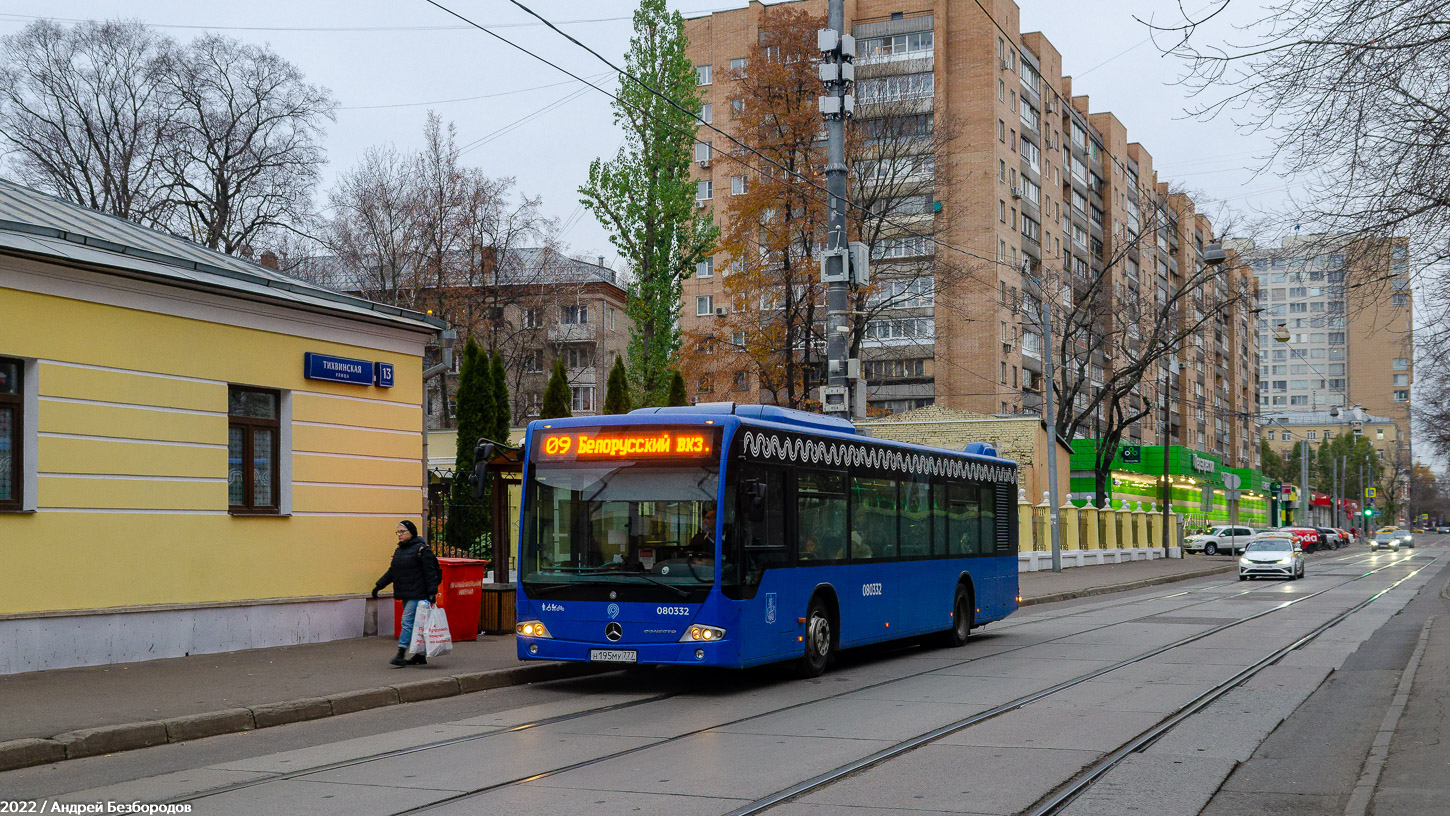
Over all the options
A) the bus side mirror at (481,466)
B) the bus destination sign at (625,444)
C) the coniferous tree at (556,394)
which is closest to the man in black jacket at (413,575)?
the bus side mirror at (481,466)

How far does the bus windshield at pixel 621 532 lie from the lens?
13.0 metres

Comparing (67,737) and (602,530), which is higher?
(602,530)

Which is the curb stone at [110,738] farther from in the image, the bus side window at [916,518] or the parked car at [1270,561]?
the parked car at [1270,561]

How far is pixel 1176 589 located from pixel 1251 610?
10.2 m

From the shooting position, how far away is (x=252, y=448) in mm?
16359

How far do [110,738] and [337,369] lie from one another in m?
8.15

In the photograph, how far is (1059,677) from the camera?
565 inches

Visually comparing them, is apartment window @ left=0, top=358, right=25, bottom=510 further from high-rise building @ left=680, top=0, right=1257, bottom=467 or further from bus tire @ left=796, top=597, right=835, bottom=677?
high-rise building @ left=680, top=0, right=1257, bottom=467

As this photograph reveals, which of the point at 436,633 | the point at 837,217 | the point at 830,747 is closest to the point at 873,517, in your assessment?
the point at 436,633

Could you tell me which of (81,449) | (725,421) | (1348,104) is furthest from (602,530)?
(1348,104)

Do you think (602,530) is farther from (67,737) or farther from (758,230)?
(758,230)

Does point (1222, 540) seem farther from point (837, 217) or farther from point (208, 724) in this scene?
point (208, 724)

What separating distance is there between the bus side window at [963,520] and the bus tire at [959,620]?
0.62m

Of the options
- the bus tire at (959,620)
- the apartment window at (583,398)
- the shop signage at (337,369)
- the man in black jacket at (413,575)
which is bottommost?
the bus tire at (959,620)
